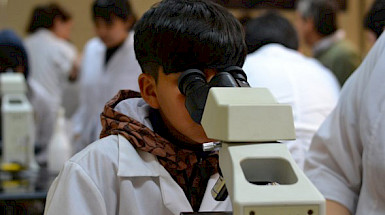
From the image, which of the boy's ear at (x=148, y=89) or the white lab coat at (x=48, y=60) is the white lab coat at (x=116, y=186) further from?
the white lab coat at (x=48, y=60)

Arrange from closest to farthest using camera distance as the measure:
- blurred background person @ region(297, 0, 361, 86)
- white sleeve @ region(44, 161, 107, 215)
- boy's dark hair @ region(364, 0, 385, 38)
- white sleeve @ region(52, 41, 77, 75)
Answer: white sleeve @ region(44, 161, 107, 215), boy's dark hair @ region(364, 0, 385, 38), blurred background person @ region(297, 0, 361, 86), white sleeve @ region(52, 41, 77, 75)

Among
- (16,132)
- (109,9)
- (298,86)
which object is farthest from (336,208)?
(109,9)

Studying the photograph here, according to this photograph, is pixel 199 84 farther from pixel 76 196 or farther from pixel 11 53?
pixel 11 53

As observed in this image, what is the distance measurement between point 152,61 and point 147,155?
14 cm

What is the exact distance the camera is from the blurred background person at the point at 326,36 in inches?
133

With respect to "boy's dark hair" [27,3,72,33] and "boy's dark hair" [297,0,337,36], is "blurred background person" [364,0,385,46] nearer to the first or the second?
"boy's dark hair" [297,0,337,36]

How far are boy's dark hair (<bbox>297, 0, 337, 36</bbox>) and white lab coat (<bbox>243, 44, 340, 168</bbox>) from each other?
1.38 meters

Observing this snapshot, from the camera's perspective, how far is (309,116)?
78.3 inches

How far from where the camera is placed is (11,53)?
8.66 feet

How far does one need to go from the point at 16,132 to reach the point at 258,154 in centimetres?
177

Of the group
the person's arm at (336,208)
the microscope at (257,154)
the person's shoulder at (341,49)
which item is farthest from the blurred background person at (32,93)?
the microscope at (257,154)

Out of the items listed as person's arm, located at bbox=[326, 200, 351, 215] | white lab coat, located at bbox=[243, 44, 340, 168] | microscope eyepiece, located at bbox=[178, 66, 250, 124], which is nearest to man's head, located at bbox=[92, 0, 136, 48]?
white lab coat, located at bbox=[243, 44, 340, 168]

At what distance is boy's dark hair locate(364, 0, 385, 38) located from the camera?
1.82m

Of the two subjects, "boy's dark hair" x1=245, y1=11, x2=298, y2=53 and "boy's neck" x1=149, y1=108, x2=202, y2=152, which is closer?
"boy's neck" x1=149, y1=108, x2=202, y2=152
